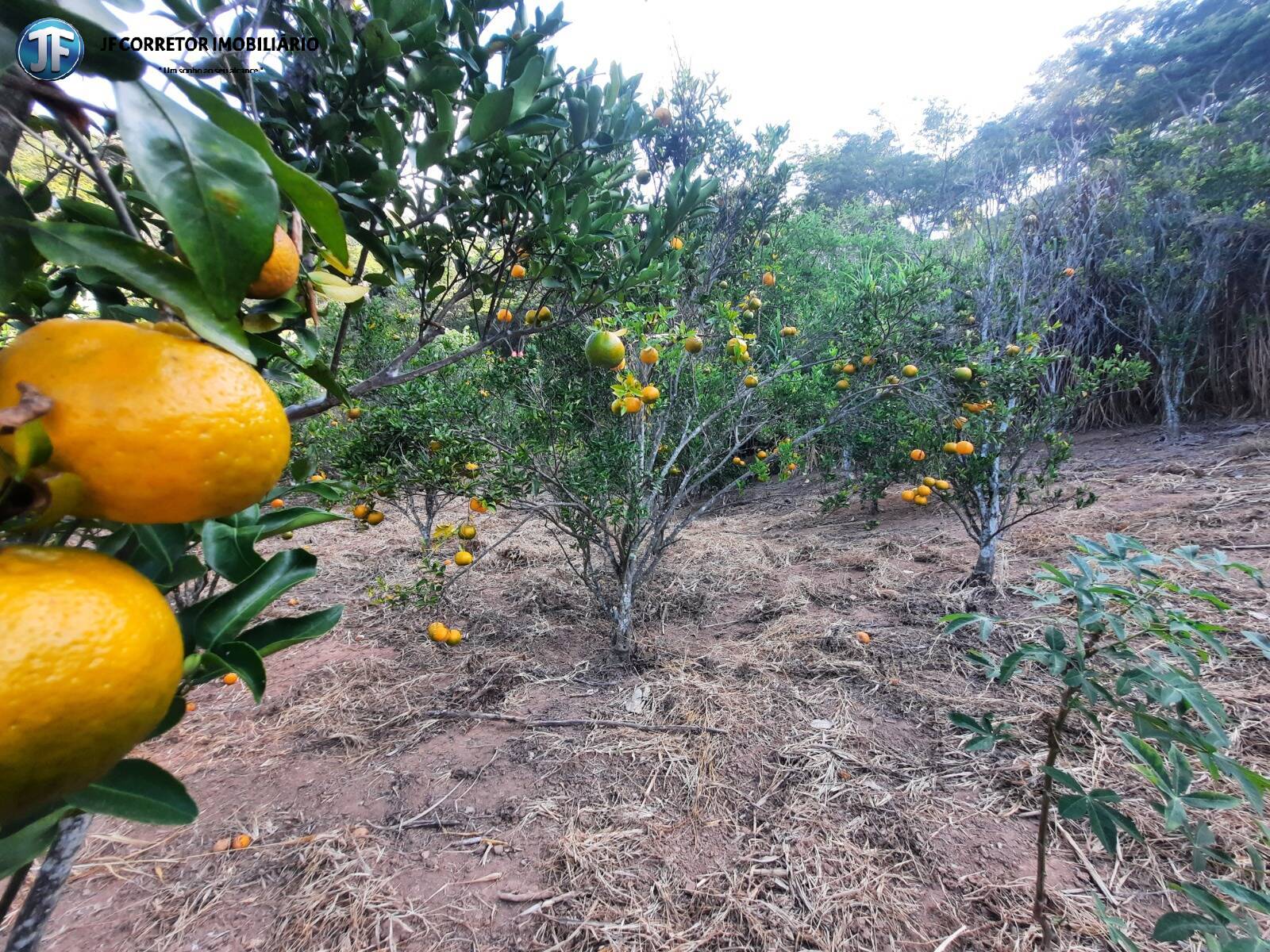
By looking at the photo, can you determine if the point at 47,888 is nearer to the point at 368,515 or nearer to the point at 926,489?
the point at 368,515

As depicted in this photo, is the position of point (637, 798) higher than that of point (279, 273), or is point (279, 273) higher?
point (279, 273)

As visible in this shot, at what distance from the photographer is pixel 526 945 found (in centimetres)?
155

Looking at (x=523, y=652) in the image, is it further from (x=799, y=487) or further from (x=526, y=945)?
(x=799, y=487)

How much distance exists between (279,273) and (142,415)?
0.87 feet

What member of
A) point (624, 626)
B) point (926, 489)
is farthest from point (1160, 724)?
point (926, 489)

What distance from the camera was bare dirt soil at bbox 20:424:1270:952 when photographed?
1.60 meters

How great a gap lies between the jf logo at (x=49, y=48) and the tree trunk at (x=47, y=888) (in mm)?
852

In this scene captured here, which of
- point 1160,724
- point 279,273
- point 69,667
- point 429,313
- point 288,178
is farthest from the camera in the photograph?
point 429,313

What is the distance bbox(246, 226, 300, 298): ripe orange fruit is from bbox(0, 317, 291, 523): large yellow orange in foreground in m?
0.18

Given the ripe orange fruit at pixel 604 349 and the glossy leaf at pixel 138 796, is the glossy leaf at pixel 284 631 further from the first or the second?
the ripe orange fruit at pixel 604 349

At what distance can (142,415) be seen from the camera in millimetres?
331

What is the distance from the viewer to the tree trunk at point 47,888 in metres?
0.71

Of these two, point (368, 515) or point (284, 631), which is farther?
point (368, 515)

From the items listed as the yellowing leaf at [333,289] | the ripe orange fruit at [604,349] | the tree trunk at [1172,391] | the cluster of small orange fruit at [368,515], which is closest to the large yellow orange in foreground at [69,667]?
the yellowing leaf at [333,289]
